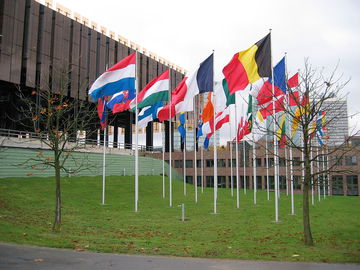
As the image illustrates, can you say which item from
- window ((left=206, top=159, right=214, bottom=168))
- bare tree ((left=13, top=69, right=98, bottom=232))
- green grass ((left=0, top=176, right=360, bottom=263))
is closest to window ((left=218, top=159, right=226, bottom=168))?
window ((left=206, top=159, right=214, bottom=168))

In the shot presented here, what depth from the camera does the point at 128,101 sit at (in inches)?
1056

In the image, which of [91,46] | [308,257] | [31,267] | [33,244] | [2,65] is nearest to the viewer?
[31,267]

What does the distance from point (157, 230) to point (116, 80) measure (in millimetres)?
11426

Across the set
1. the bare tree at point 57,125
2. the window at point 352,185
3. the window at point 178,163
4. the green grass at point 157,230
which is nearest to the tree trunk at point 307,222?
the green grass at point 157,230

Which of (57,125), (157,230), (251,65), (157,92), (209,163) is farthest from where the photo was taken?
(209,163)

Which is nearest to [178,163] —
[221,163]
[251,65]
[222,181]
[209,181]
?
[209,181]

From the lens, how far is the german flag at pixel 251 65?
68.1 ft

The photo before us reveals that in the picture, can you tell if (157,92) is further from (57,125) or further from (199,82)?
(57,125)

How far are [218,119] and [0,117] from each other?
3343 centimetres

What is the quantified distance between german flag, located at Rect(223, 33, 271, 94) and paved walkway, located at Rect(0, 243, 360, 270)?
12507 millimetres

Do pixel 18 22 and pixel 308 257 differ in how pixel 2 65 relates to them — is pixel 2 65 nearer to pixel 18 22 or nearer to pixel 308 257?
pixel 18 22

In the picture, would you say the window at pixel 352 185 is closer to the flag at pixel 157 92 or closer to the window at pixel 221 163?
the window at pixel 221 163

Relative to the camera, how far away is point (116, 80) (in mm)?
24938

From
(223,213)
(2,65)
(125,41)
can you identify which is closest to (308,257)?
(223,213)
